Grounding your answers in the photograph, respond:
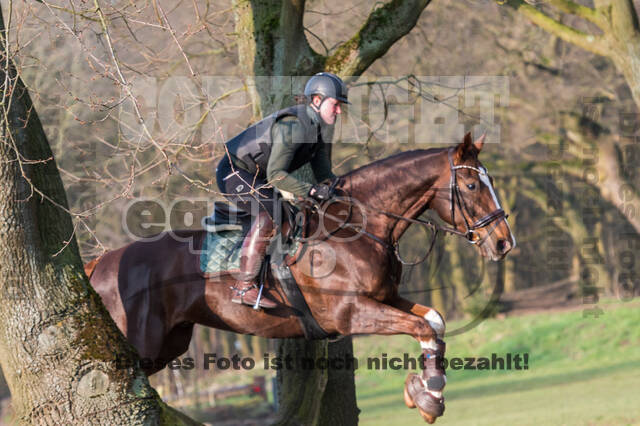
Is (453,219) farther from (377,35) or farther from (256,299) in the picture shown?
(377,35)

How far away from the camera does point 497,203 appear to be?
6246mm

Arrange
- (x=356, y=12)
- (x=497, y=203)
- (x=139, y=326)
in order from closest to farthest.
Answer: (x=497, y=203) < (x=139, y=326) < (x=356, y=12)

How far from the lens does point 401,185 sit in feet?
21.2

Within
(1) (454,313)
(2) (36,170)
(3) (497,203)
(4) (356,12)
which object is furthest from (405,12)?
(1) (454,313)

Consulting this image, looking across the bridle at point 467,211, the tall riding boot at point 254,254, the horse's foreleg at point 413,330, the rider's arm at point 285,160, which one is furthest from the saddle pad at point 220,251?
the bridle at point 467,211

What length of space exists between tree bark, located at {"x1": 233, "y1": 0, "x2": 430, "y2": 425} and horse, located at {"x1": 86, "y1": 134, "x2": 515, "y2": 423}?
141 centimetres

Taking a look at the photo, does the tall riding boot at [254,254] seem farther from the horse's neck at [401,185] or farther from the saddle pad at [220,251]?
the horse's neck at [401,185]

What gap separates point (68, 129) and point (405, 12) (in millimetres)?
8713

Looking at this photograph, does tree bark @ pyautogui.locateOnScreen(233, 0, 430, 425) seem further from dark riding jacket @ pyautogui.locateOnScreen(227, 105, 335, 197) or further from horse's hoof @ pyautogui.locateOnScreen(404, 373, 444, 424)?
horse's hoof @ pyautogui.locateOnScreen(404, 373, 444, 424)

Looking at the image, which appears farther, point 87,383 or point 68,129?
point 68,129

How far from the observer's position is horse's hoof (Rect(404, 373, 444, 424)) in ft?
19.0

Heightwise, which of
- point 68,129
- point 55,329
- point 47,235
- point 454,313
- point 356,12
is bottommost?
point 454,313

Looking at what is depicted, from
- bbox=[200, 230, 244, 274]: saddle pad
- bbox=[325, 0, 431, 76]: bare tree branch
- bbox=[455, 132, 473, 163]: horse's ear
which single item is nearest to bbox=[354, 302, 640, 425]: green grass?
bbox=[455, 132, 473, 163]: horse's ear

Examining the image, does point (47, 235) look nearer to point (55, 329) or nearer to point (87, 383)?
point (55, 329)
